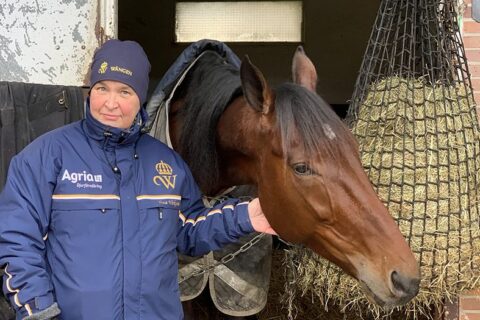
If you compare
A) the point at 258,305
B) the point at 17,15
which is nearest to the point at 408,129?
the point at 258,305

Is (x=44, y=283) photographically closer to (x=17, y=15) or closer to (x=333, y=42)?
(x=17, y=15)

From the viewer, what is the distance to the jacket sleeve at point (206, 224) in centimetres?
231

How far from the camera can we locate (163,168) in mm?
2242

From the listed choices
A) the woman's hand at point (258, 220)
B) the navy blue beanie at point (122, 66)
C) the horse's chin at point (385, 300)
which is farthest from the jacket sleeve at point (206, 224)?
the horse's chin at point (385, 300)

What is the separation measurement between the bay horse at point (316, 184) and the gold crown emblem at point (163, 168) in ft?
0.93

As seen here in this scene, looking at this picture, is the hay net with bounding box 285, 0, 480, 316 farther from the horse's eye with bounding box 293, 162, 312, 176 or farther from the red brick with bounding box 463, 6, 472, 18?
the horse's eye with bounding box 293, 162, 312, 176

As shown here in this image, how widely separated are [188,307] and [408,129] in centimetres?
112

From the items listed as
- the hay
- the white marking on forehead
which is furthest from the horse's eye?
the hay

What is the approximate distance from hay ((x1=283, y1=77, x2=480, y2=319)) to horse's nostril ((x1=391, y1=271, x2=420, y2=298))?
1.94 feet

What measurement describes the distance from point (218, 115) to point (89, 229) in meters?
0.74

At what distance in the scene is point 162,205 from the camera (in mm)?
2160

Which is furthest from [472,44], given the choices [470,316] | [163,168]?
[163,168]

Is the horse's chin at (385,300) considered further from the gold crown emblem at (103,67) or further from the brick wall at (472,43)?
the brick wall at (472,43)

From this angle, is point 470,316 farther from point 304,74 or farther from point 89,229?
point 89,229
